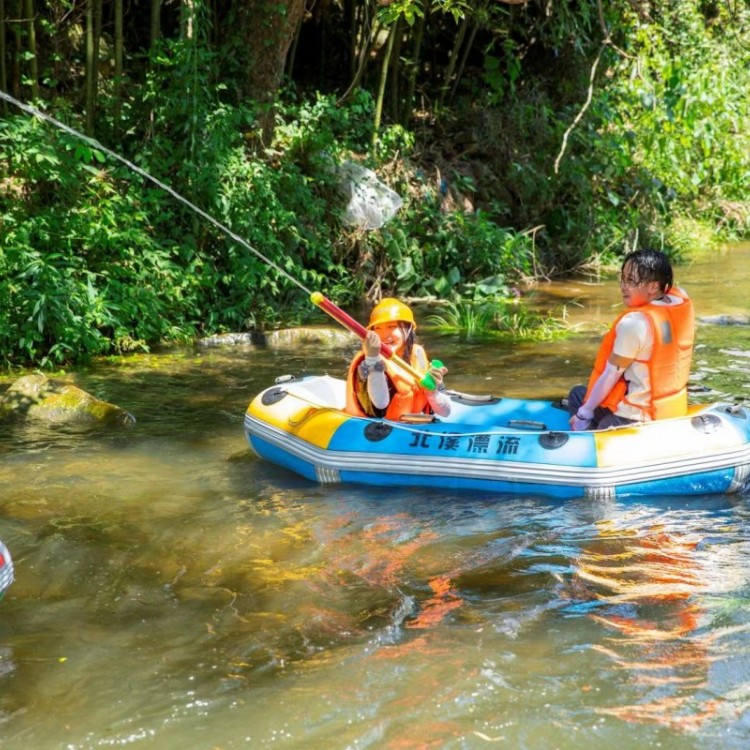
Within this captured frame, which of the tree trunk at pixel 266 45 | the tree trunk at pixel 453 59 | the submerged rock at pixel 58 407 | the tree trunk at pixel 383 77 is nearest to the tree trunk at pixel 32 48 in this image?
the tree trunk at pixel 266 45

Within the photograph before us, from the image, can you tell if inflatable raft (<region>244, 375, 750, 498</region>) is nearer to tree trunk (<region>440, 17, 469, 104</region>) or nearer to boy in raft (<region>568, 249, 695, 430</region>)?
boy in raft (<region>568, 249, 695, 430</region>)

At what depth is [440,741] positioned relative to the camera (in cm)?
314

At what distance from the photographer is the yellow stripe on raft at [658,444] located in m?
5.18

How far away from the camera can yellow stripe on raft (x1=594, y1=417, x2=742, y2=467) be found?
5.18 metres

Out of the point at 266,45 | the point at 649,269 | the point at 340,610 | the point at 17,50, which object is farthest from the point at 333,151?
the point at 340,610

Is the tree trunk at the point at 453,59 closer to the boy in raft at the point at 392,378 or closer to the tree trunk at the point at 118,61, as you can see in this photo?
the tree trunk at the point at 118,61

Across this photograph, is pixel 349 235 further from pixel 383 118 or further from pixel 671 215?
pixel 671 215

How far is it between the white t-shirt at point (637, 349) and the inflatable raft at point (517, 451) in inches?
7.2

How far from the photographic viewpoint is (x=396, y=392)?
5.89m

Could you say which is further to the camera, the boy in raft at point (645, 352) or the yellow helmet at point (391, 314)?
the yellow helmet at point (391, 314)

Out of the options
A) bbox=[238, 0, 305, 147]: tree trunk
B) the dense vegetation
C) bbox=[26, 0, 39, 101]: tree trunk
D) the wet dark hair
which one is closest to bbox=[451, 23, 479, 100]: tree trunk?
the dense vegetation

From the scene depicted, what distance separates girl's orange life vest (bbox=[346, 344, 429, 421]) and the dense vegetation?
8.93 feet

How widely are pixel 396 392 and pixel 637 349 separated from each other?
133 centimetres

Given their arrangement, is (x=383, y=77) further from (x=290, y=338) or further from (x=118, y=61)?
(x=290, y=338)
